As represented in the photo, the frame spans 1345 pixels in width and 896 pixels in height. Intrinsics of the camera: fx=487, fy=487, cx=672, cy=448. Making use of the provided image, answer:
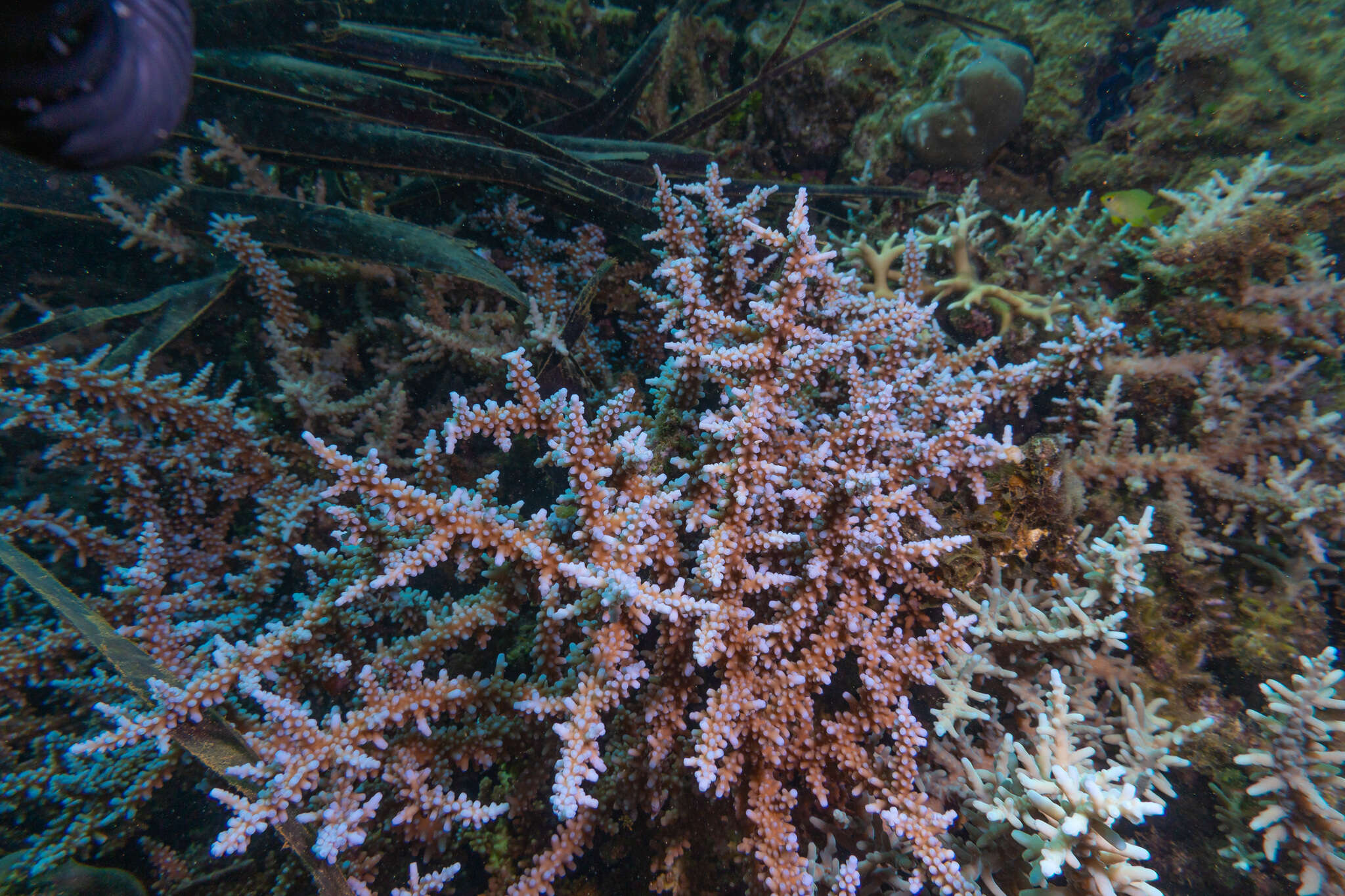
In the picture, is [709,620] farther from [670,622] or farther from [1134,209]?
[1134,209]

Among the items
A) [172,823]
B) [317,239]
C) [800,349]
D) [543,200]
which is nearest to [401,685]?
[172,823]

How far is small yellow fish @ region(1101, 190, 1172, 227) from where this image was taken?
3.06 meters

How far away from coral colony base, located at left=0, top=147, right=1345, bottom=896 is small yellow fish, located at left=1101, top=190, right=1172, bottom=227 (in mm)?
511

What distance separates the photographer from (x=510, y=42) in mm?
3270

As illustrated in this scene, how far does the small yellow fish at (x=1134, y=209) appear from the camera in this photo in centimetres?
306

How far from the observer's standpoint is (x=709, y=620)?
1.73 m

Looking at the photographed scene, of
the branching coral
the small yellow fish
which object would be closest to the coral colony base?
the branching coral

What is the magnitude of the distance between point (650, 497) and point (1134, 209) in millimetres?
3715

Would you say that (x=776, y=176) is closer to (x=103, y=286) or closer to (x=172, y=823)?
(x=103, y=286)

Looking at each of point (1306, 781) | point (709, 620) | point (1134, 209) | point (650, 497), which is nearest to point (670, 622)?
point (709, 620)

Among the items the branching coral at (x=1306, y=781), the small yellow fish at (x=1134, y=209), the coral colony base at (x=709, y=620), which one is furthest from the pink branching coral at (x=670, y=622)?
the small yellow fish at (x=1134, y=209)

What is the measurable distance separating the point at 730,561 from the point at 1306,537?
8.25ft

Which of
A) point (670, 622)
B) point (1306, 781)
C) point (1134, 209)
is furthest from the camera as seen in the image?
point (1134, 209)

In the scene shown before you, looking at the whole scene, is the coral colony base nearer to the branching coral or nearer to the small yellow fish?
the branching coral
